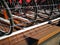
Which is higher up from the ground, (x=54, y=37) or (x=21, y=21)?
(x=21, y=21)

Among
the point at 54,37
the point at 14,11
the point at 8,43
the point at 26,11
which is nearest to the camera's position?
the point at 8,43

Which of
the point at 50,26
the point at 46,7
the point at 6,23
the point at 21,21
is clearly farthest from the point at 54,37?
the point at 46,7

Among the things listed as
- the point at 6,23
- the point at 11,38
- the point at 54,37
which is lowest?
the point at 54,37

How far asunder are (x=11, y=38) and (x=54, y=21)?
2.19 meters

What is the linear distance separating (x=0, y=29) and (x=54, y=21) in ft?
7.02

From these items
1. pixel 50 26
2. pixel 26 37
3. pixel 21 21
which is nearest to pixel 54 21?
pixel 50 26

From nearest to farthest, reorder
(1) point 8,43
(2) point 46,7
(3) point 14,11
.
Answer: (1) point 8,43 < (3) point 14,11 < (2) point 46,7

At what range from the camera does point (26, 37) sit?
3.56 meters

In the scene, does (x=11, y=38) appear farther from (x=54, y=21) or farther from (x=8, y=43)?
(x=54, y=21)

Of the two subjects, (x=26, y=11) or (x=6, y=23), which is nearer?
(x=6, y=23)

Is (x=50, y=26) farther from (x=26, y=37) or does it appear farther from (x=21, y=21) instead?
(x=26, y=37)

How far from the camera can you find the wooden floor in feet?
10.7

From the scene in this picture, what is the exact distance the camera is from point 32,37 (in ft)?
11.8

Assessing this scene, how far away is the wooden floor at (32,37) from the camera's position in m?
3.27
